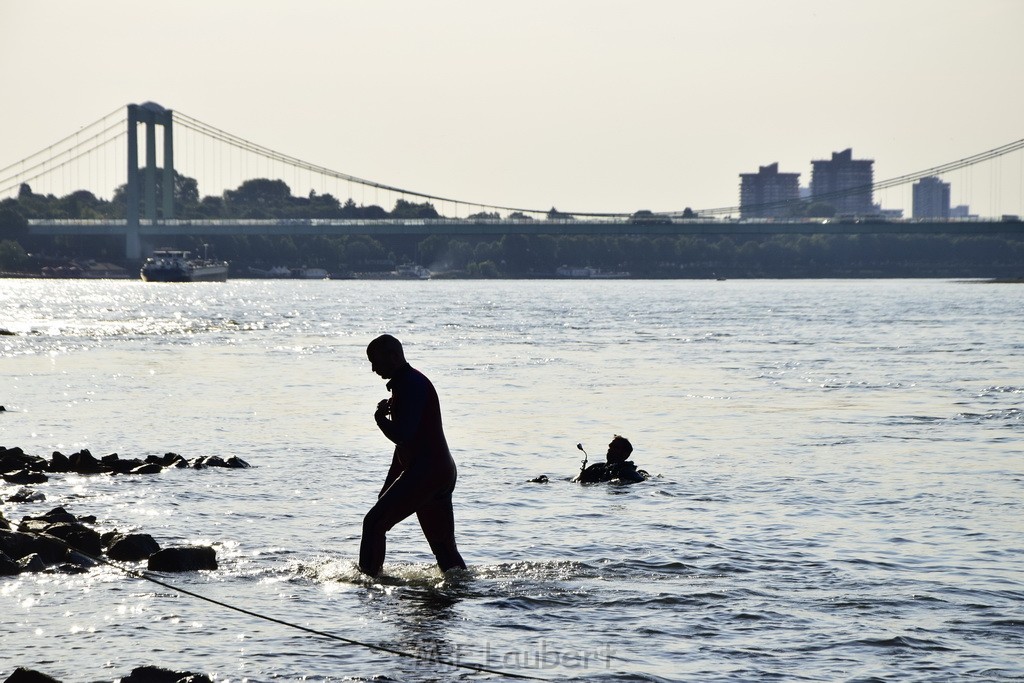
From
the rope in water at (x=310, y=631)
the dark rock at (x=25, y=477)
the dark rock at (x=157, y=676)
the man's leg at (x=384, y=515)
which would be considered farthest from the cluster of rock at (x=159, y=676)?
the dark rock at (x=25, y=477)

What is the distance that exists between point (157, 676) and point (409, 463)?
2.68 metres

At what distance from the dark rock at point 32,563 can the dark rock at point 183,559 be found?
737mm

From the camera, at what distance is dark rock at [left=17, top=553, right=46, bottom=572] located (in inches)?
405

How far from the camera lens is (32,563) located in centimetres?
1032

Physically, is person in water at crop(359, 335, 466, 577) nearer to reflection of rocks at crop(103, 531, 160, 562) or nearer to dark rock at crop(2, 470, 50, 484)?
reflection of rocks at crop(103, 531, 160, 562)

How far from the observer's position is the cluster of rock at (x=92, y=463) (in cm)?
1605

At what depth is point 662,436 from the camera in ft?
67.7

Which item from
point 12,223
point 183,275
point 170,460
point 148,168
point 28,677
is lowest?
point 170,460

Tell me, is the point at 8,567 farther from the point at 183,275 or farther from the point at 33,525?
the point at 183,275

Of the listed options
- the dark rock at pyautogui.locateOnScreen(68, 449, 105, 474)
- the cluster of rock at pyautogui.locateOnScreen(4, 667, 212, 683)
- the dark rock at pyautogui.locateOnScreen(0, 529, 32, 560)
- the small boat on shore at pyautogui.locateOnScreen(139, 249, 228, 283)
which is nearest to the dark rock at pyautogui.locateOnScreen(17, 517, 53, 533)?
the dark rock at pyautogui.locateOnScreen(0, 529, 32, 560)

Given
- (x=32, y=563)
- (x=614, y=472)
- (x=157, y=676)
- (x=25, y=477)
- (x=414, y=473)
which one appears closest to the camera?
(x=157, y=676)

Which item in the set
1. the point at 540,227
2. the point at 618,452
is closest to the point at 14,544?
the point at 618,452

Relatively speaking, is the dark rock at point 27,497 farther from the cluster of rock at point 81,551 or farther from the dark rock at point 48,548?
the dark rock at point 48,548

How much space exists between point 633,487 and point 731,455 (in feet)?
10.8
